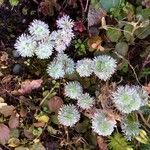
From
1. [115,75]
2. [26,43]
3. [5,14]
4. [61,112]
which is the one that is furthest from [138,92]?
[5,14]

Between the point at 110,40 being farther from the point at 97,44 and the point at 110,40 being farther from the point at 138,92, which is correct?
the point at 138,92

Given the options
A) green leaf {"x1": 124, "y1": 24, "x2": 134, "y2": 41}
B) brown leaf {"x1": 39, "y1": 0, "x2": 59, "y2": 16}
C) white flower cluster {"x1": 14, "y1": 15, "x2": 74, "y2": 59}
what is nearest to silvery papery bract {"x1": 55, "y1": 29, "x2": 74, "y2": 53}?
white flower cluster {"x1": 14, "y1": 15, "x2": 74, "y2": 59}

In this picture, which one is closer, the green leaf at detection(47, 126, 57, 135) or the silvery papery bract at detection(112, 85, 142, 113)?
the silvery papery bract at detection(112, 85, 142, 113)

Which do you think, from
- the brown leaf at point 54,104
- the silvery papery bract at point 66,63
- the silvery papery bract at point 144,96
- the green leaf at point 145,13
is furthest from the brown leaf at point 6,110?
the green leaf at point 145,13

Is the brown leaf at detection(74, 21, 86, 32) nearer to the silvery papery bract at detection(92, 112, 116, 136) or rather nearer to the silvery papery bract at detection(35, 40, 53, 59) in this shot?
the silvery papery bract at detection(35, 40, 53, 59)

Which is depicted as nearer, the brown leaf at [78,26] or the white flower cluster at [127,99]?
the white flower cluster at [127,99]

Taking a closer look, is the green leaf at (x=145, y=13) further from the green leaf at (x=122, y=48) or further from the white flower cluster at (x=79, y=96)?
the white flower cluster at (x=79, y=96)

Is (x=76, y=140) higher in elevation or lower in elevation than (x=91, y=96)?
lower
